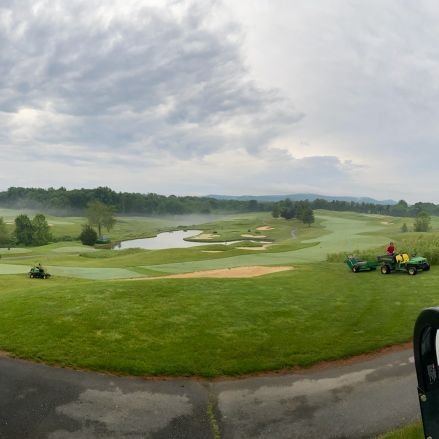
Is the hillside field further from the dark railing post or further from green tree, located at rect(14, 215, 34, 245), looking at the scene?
green tree, located at rect(14, 215, 34, 245)

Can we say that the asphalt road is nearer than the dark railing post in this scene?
No

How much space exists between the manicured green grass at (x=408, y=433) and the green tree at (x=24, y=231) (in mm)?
114507

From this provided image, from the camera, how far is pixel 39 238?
109m

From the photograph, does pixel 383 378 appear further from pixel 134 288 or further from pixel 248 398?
pixel 134 288

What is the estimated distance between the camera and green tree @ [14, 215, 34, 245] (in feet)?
358

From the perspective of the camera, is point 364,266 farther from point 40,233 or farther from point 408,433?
point 40,233

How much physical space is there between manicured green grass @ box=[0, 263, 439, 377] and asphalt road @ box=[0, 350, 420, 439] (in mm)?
936

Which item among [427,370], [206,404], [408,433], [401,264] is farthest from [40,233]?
[427,370]

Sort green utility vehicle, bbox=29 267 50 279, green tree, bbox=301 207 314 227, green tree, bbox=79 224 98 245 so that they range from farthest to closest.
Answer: green tree, bbox=301 207 314 227 < green tree, bbox=79 224 98 245 < green utility vehicle, bbox=29 267 50 279

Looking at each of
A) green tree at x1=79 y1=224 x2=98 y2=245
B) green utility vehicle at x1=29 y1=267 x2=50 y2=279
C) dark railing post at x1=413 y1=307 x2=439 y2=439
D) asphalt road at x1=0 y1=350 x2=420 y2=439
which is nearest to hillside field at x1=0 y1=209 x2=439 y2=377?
asphalt road at x1=0 y1=350 x2=420 y2=439

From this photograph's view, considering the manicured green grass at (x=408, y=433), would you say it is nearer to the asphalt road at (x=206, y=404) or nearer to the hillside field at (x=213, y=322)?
the asphalt road at (x=206, y=404)

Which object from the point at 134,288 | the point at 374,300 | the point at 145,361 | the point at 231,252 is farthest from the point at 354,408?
the point at 231,252

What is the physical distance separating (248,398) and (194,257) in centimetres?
4291

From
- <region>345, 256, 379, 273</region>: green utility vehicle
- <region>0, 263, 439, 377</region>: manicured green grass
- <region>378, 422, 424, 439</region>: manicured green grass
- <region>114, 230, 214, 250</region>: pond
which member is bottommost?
<region>114, 230, 214, 250</region>: pond
